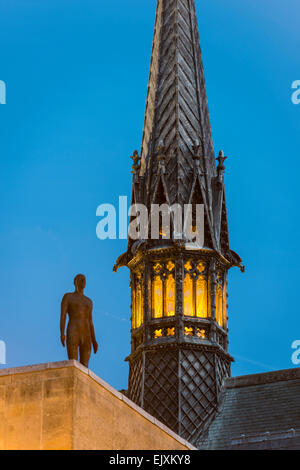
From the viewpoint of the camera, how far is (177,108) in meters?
54.2

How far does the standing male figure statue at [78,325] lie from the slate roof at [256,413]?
15.1 metres

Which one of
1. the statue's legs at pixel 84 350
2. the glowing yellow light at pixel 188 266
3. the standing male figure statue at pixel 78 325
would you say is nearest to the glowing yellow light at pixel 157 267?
the glowing yellow light at pixel 188 266

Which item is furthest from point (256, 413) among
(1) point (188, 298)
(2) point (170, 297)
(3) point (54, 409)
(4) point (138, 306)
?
(3) point (54, 409)

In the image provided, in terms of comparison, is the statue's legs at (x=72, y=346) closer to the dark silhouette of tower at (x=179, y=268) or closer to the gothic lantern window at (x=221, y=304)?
the dark silhouette of tower at (x=179, y=268)

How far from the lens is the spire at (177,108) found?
53.3m

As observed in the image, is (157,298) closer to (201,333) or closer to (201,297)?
(201,297)

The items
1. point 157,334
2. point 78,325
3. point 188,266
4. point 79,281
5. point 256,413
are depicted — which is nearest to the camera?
point 78,325

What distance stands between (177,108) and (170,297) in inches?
386

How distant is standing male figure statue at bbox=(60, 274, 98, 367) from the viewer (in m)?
27.8

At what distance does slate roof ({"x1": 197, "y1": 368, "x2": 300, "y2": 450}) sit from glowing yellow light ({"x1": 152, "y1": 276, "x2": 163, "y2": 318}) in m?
4.39

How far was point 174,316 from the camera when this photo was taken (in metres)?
49.5

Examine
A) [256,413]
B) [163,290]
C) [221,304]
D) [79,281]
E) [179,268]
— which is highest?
[179,268]
